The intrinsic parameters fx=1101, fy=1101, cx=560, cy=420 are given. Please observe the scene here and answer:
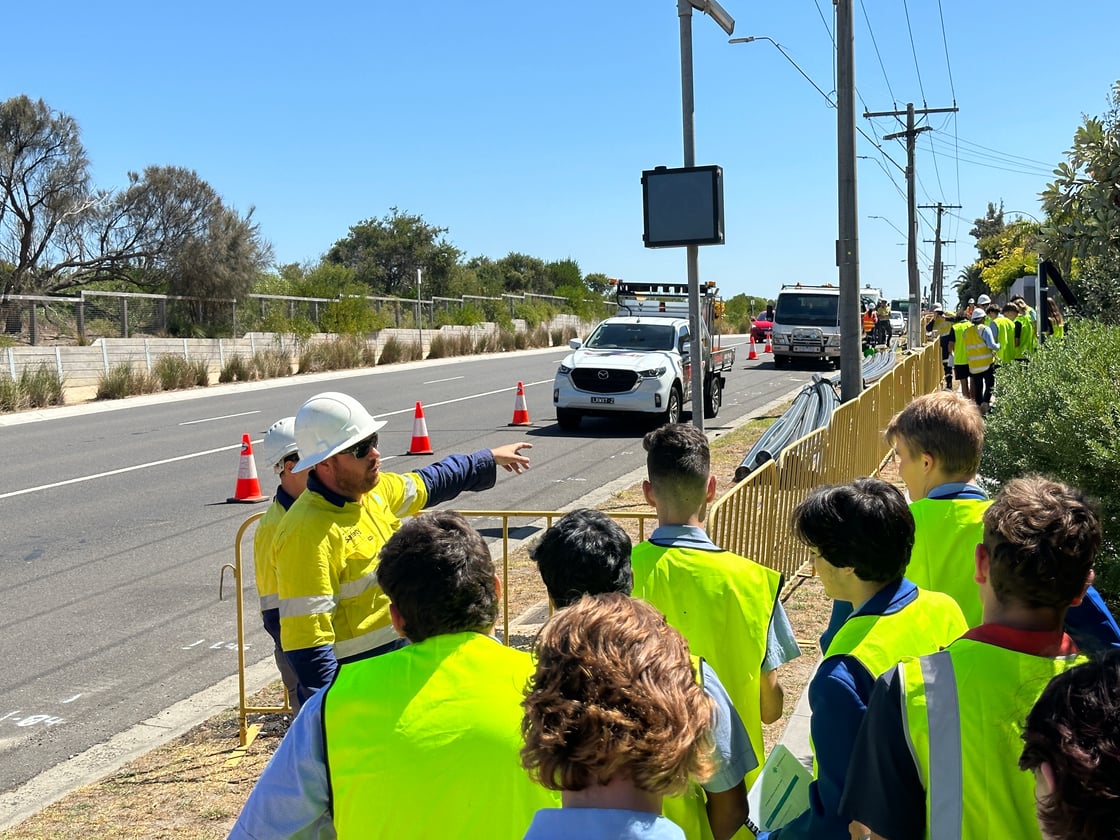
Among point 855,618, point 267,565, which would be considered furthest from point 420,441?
Result: point 855,618

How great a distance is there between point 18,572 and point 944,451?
25.3 ft

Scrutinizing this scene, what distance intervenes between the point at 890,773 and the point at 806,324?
32.1 m

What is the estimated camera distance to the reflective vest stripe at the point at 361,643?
139 inches

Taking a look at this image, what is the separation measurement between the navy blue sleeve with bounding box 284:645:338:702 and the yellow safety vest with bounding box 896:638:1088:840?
1.94 metres

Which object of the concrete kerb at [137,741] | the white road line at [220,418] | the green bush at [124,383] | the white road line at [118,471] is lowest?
the concrete kerb at [137,741]

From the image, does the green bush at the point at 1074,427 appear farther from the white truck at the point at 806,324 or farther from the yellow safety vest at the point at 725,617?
the white truck at the point at 806,324

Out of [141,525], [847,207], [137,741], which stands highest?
[847,207]

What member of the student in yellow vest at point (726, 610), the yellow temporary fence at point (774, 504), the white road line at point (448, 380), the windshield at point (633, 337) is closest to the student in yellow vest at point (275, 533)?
the yellow temporary fence at point (774, 504)

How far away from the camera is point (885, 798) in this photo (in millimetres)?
2043

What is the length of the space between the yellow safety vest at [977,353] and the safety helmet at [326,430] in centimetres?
1416

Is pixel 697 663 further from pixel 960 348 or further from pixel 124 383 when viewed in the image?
pixel 124 383

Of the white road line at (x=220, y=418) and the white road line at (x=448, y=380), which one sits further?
the white road line at (x=448, y=380)

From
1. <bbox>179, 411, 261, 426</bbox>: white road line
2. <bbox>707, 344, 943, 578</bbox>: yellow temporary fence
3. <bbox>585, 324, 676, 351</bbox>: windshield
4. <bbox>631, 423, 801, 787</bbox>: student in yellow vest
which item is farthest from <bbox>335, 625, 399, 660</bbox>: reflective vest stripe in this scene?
<bbox>179, 411, 261, 426</bbox>: white road line

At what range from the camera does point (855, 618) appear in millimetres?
2672
